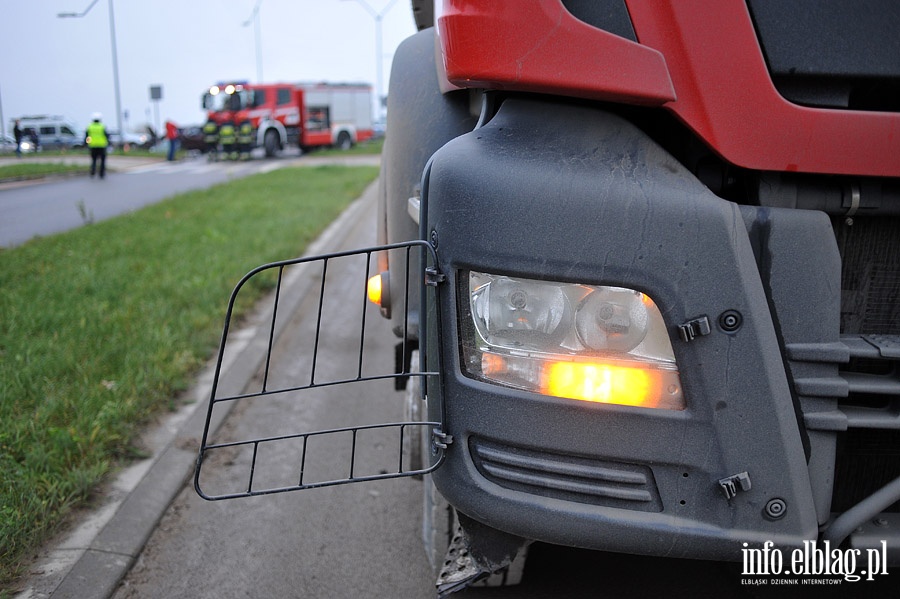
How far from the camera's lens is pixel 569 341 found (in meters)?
1.74

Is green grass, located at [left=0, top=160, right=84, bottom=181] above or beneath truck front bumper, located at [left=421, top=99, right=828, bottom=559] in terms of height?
beneath

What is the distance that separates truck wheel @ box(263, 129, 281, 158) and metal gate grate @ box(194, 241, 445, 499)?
26.5m

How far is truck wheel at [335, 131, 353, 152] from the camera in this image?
37344 mm

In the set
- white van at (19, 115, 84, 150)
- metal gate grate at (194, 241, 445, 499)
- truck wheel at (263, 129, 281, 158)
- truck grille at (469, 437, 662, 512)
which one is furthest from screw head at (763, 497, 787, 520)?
white van at (19, 115, 84, 150)

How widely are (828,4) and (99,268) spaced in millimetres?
6562

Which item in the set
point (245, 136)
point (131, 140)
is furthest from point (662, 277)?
point (131, 140)

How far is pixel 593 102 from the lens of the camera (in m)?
1.82

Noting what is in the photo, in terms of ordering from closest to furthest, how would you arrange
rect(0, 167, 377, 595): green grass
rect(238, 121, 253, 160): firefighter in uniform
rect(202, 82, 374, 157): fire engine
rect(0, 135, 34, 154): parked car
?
rect(0, 167, 377, 595): green grass, rect(0, 135, 34, 154): parked car, rect(238, 121, 253, 160): firefighter in uniform, rect(202, 82, 374, 157): fire engine

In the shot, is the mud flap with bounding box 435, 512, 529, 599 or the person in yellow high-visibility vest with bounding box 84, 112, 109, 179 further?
the person in yellow high-visibility vest with bounding box 84, 112, 109, 179

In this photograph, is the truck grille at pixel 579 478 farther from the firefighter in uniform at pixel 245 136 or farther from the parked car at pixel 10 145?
the firefighter in uniform at pixel 245 136

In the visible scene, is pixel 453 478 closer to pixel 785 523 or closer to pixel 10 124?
pixel 785 523

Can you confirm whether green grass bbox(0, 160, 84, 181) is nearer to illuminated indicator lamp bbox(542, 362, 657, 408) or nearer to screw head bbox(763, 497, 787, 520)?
illuminated indicator lamp bbox(542, 362, 657, 408)

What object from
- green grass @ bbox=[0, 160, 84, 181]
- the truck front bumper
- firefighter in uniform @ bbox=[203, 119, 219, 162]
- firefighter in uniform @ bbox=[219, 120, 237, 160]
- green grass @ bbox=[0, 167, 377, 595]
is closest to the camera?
the truck front bumper

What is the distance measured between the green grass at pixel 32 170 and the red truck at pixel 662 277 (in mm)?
19090
